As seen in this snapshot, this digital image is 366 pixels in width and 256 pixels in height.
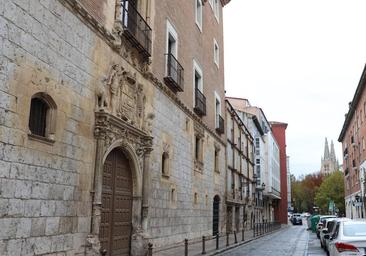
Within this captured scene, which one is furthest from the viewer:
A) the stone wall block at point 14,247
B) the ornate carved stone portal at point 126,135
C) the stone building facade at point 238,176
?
the stone building facade at point 238,176

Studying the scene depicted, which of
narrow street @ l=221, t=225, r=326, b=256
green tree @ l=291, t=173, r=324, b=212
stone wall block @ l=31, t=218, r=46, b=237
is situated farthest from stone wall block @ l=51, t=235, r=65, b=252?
green tree @ l=291, t=173, r=324, b=212

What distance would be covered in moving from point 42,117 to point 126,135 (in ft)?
13.9

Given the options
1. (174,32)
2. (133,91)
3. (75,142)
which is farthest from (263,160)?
(75,142)

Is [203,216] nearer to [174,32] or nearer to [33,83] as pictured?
[174,32]

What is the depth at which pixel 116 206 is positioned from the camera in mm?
13570

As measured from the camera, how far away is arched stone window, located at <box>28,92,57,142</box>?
9.20 meters

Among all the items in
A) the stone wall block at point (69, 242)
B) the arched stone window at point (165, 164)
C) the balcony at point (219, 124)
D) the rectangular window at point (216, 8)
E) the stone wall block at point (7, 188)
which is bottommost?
the stone wall block at point (69, 242)

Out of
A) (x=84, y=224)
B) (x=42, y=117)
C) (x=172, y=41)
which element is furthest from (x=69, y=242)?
(x=172, y=41)

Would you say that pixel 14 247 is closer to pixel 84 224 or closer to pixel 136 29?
pixel 84 224

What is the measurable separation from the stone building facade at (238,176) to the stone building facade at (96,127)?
9.82 m

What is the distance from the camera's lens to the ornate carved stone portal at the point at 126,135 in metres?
11.7

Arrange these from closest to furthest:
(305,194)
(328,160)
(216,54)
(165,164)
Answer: (165,164)
(216,54)
(305,194)
(328,160)

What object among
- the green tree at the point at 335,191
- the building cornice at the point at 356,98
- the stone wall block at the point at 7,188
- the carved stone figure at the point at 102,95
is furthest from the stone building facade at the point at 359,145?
the stone wall block at the point at 7,188

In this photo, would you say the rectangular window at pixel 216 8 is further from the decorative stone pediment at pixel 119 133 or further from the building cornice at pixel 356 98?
the decorative stone pediment at pixel 119 133
